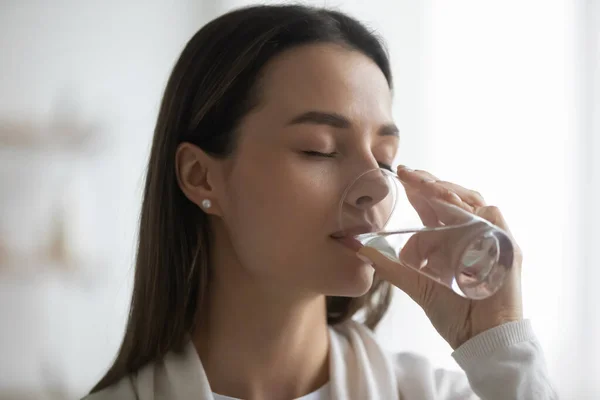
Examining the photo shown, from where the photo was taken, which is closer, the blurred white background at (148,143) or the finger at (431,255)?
the finger at (431,255)

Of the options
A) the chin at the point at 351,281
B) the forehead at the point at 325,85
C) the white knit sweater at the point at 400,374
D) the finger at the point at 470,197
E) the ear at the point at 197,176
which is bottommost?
the white knit sweater at the point at 400,374

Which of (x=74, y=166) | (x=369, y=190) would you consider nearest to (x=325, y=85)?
(x=369, y=190)

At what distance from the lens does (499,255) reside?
0.90 metres

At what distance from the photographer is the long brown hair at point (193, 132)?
119 centimetres

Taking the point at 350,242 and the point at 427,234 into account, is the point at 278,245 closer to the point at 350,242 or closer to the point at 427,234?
the point at 350,242

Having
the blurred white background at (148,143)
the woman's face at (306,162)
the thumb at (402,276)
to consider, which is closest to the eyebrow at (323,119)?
the woman's face at (306,162)

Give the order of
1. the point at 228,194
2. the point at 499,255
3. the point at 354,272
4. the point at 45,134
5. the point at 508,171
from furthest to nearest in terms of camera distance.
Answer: the point at 508,171
the point at 45,134
the point at 228,194
the point at 354,272
the point at 499,255

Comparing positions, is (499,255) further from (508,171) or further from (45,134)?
(45,134)

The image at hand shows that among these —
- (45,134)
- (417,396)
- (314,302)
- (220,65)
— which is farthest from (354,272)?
(45,134)

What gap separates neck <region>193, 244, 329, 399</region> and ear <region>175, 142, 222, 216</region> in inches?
5.1

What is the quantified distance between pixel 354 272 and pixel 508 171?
0.77 metres

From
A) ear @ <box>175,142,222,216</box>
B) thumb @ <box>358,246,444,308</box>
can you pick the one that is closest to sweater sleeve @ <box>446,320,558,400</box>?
thumb @ <box>358,246,444,308</box>

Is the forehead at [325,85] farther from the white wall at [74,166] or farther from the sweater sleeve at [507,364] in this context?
the white wall at [74,166]

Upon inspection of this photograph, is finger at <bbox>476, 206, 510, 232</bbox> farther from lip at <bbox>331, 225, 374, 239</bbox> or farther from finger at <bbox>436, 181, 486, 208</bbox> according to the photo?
lip at <bbox>331, 225, 374, 239</bbox>
